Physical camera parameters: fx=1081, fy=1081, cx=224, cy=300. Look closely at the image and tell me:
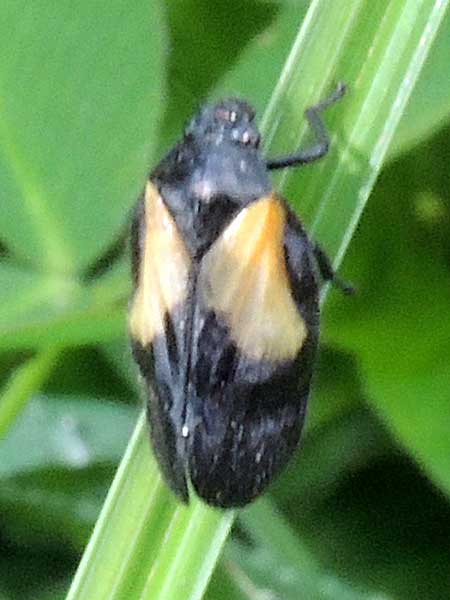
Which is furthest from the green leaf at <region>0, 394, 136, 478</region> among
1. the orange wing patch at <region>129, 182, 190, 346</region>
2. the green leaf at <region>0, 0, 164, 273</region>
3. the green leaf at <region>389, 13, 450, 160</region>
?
the green leaf at <region>389, 13, 450, 160</region>

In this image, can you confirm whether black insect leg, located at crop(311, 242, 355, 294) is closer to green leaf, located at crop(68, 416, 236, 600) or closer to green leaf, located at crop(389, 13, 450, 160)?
green leaf, located at crop(389, 13, 450, 160)

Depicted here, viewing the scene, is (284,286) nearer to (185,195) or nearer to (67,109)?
(185,195)

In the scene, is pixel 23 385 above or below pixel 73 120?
below

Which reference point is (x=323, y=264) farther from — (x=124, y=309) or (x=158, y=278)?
(x=124, y=309)

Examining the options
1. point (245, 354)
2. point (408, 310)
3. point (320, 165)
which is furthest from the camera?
point (408, 310)

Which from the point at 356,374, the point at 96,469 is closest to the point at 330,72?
the point at 356,374

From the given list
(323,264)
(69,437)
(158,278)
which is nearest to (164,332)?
(158,278)
